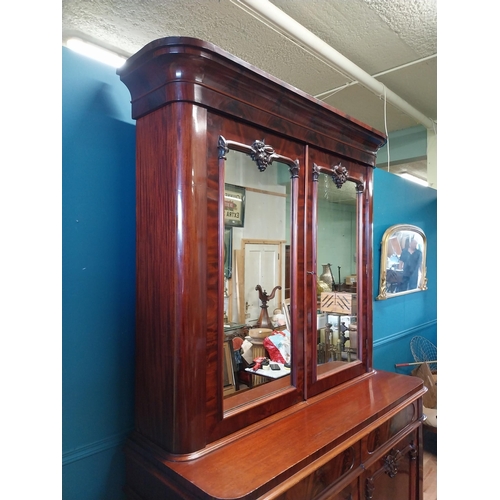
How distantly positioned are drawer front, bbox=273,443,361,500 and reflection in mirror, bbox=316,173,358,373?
318 mm

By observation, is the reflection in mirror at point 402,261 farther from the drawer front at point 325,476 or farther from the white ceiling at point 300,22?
the drawer front at point 325,476

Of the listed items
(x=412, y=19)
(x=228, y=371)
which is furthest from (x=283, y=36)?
(x=228, y=371)

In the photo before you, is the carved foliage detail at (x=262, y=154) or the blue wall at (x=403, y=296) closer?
the carved foliage detail at (x=262, y=154)

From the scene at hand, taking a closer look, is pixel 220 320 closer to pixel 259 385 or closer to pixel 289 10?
pixel 259 385

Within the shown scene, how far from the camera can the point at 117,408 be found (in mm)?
1218

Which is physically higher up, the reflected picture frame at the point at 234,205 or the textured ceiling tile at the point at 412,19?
the textured ceiling tile at the point at 412,19

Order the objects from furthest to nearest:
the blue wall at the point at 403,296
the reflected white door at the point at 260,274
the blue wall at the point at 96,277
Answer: the blue wall at the point at 403,296 → the reflected white door at the point at 260,274 → the blue wall at the point at 96,277

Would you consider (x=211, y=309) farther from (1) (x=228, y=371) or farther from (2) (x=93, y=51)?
(2) (x=93, y=51)

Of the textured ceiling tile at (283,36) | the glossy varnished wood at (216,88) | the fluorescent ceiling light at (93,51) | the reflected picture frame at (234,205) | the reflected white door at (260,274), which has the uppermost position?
the textured ceiling tile at (283,36)

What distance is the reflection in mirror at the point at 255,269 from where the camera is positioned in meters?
1.14

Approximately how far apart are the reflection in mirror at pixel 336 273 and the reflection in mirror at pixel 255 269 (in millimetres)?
180

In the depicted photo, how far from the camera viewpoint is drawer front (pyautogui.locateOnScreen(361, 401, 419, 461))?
4.21 feet

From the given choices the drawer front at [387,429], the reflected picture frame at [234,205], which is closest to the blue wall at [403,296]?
the drawer front at [387,429]
